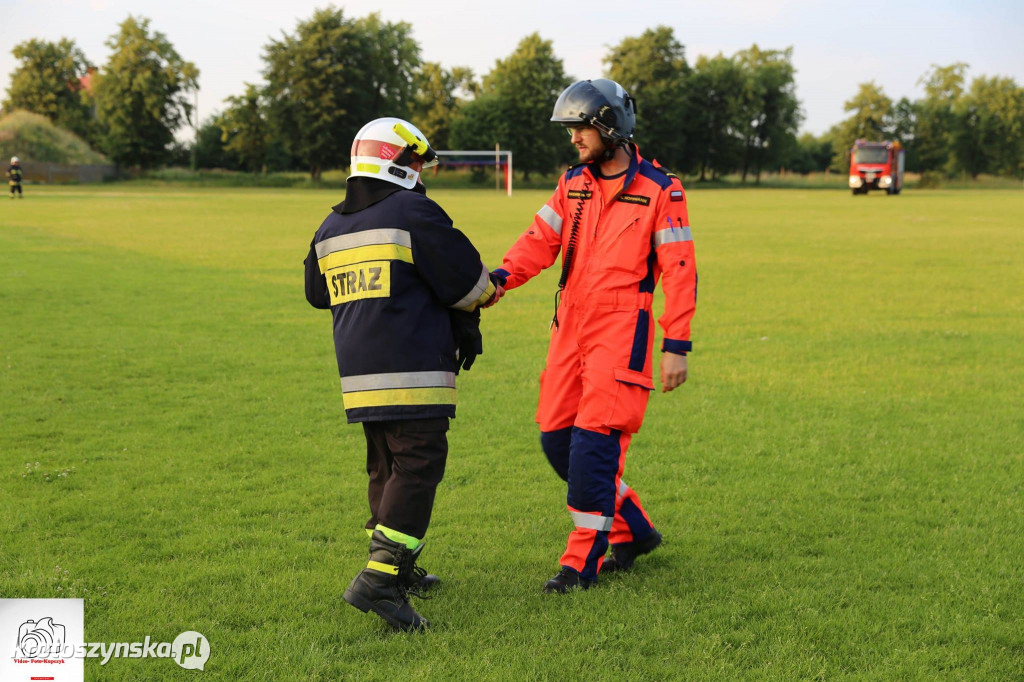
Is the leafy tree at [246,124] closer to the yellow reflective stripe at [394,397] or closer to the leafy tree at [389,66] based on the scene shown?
the leafy tree at [389,66]

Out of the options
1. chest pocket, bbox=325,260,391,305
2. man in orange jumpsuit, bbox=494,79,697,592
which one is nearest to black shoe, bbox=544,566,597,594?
man in orange jumpsuit, bbox=494,79,697,592

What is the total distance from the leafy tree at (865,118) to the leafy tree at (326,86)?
45.9m

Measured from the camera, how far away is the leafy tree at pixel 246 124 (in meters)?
87.3

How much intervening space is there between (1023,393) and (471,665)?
23.3 feet

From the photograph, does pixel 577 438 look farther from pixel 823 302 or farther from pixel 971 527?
pixel 823 302

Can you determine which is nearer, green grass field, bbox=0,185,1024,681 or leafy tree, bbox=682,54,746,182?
green grass field, bbox=0,185,1024,681

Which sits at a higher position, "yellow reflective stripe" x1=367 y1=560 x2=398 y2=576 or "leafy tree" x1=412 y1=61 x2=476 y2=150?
"leafy tree" x1=412 y1=61 x2=476 y2=150

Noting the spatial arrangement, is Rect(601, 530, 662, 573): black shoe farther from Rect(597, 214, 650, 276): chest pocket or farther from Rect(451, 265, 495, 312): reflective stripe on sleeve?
Rect(451, 265, 495, 312): reflective stripe on sleeve

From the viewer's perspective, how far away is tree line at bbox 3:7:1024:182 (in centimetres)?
8531

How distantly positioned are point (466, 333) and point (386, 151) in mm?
865

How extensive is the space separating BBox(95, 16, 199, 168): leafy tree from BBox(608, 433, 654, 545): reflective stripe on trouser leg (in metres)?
88.3

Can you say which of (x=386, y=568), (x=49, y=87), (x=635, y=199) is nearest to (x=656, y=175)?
(x=635, y=199)

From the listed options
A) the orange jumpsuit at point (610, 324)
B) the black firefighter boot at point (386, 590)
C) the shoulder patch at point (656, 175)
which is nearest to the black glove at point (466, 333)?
the orange jumpsuit at point (610, 324)

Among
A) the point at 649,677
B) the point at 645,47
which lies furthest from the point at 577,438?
the point at 645,47
